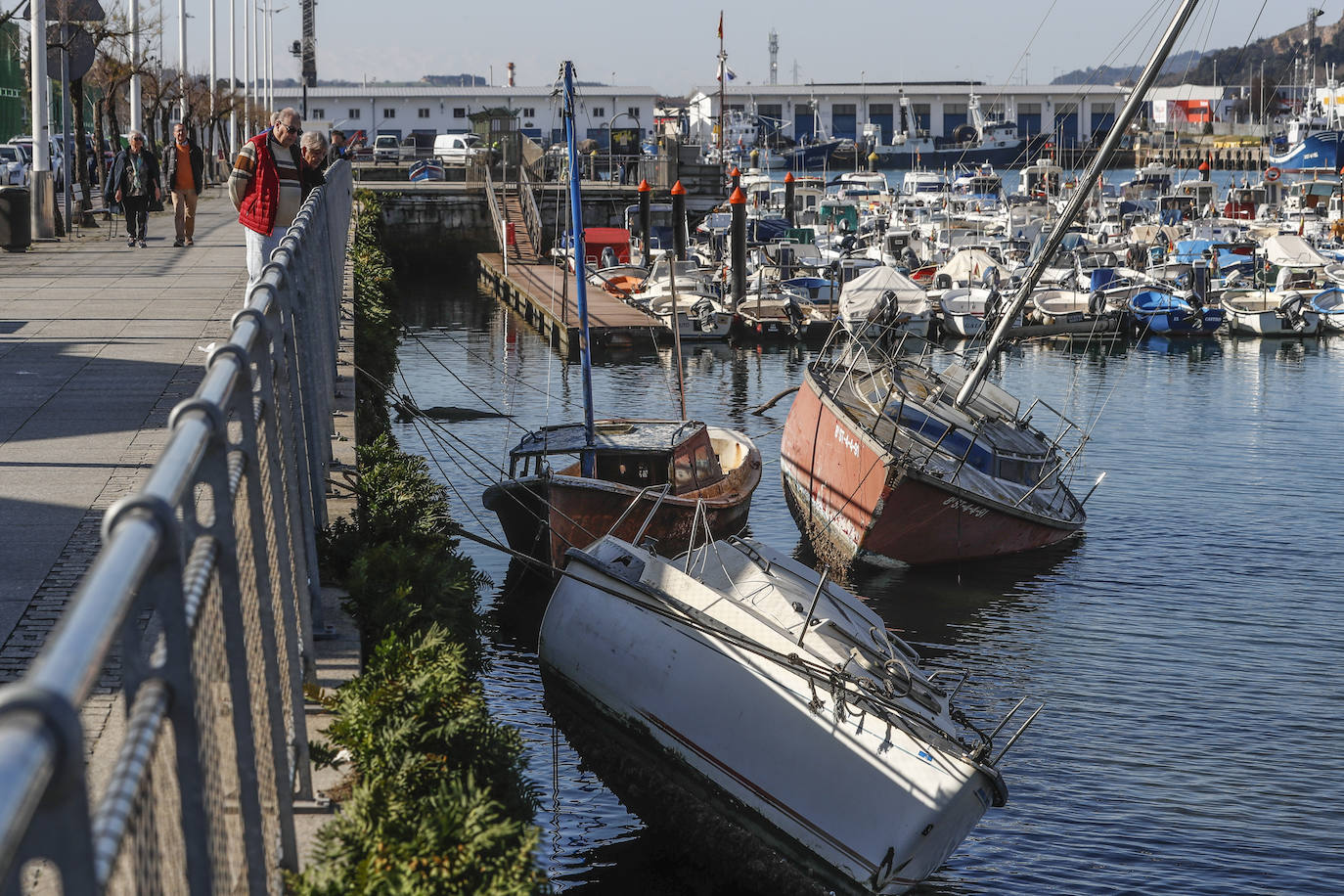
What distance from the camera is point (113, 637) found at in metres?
2.42

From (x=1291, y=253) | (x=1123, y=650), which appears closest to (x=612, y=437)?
(x=1123, y=650)

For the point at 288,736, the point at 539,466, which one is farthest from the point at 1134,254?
the point at 288,736

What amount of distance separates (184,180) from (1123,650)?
652 inches

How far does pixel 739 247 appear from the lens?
49719 millimetres

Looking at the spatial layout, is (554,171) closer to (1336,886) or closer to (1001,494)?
(1001,494)

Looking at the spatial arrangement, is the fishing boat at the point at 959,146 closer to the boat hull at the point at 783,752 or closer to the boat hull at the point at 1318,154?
the boat hull at the point at 1318,154

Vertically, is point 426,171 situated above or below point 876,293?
above

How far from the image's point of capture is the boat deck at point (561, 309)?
4188cm

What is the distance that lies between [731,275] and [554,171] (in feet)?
68.5

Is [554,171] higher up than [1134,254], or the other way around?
[554,171]

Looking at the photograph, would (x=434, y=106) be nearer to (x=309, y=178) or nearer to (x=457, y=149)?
(x=457, y=149)

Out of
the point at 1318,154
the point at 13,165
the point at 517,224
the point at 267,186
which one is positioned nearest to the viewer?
the point at 267,186

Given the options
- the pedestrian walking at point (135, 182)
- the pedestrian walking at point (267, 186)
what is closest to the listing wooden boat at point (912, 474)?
the pedestrian walking at point (267, 186)

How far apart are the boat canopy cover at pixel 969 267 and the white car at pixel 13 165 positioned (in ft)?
100
